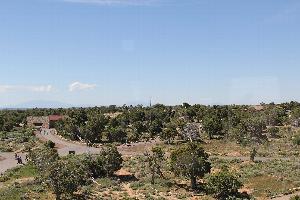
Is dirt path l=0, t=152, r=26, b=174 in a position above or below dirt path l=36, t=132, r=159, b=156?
below

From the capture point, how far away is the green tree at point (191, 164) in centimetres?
6016

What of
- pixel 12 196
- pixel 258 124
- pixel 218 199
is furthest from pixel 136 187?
pixel 258 124

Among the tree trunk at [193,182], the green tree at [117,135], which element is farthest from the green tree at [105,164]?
the green tree at [117,135]

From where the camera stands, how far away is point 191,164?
60094 mm

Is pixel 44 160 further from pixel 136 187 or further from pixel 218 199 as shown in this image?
pixel 218 199

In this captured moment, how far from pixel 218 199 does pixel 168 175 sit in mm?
14477

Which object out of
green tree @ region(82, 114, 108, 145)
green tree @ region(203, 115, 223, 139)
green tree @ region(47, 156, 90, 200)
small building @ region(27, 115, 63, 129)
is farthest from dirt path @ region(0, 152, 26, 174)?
small building @ region(27, 115, 63, 129)

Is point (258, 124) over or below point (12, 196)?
over

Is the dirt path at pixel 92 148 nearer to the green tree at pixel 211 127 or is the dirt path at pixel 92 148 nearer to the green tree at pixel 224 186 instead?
the green tree at pixel 211 127

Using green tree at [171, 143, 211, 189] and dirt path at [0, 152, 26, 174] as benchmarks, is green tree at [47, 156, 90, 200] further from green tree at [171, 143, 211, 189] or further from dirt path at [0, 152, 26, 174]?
dirt path at [0, 152, 26, 174]

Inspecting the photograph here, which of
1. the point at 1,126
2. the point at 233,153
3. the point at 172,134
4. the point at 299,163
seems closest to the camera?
the point at 299,163

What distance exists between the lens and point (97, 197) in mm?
55188

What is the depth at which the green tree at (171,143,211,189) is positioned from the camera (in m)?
60.2

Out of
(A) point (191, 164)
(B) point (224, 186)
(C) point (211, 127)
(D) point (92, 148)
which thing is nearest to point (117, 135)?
(D) point (92, 148)
